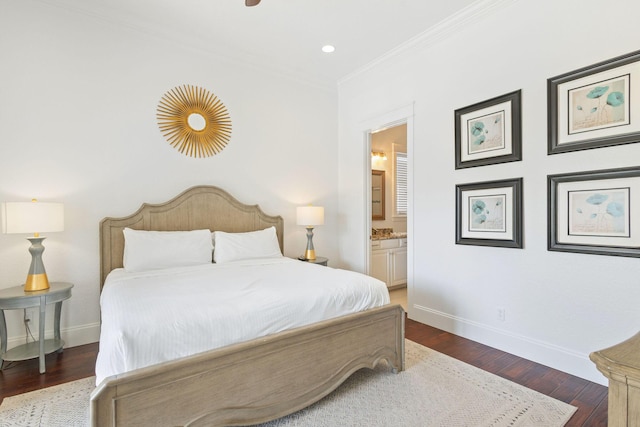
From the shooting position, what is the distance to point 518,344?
2.73m

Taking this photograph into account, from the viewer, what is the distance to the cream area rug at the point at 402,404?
1885 mm

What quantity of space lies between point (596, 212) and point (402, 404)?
1.91 metres

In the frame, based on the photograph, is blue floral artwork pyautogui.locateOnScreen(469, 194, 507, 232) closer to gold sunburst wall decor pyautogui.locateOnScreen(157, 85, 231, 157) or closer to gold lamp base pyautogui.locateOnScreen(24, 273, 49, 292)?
gold sunburst wall decor pyautogui.locateOnScreen(157, 85, 231, 157)

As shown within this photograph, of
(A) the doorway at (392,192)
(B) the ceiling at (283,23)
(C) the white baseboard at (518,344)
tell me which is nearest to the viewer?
(C) the white baseboard at (518,344)

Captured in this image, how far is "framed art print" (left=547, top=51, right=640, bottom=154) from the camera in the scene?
7.00 feet

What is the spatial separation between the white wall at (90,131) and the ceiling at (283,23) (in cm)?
14

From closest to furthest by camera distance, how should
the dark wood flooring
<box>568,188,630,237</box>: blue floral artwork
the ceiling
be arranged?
the dark wood flooring < <box>568,188,630,237</box>: blue floral artwork < the ceiling

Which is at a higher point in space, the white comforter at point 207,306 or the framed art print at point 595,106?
the framed art print at point 595,106

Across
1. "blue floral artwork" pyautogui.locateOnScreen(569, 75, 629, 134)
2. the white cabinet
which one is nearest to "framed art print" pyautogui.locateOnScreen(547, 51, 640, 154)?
"blue floral artwork" pyautogui.locateOnScreen(569, 75, 629, 134)

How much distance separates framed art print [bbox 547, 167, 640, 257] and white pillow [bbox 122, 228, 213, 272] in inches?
123

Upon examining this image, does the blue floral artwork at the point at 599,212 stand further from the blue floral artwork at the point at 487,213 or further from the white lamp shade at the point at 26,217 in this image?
the white lamp shade at the point at 26,217

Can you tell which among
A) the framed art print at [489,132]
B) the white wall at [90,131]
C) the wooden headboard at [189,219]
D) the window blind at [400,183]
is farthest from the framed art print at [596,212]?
the window blind at [400,183]

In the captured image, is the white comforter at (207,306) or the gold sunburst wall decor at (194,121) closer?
the white comforter at (207,306)

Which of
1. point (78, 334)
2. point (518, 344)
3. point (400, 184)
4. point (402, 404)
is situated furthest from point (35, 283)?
point (400, 184)
